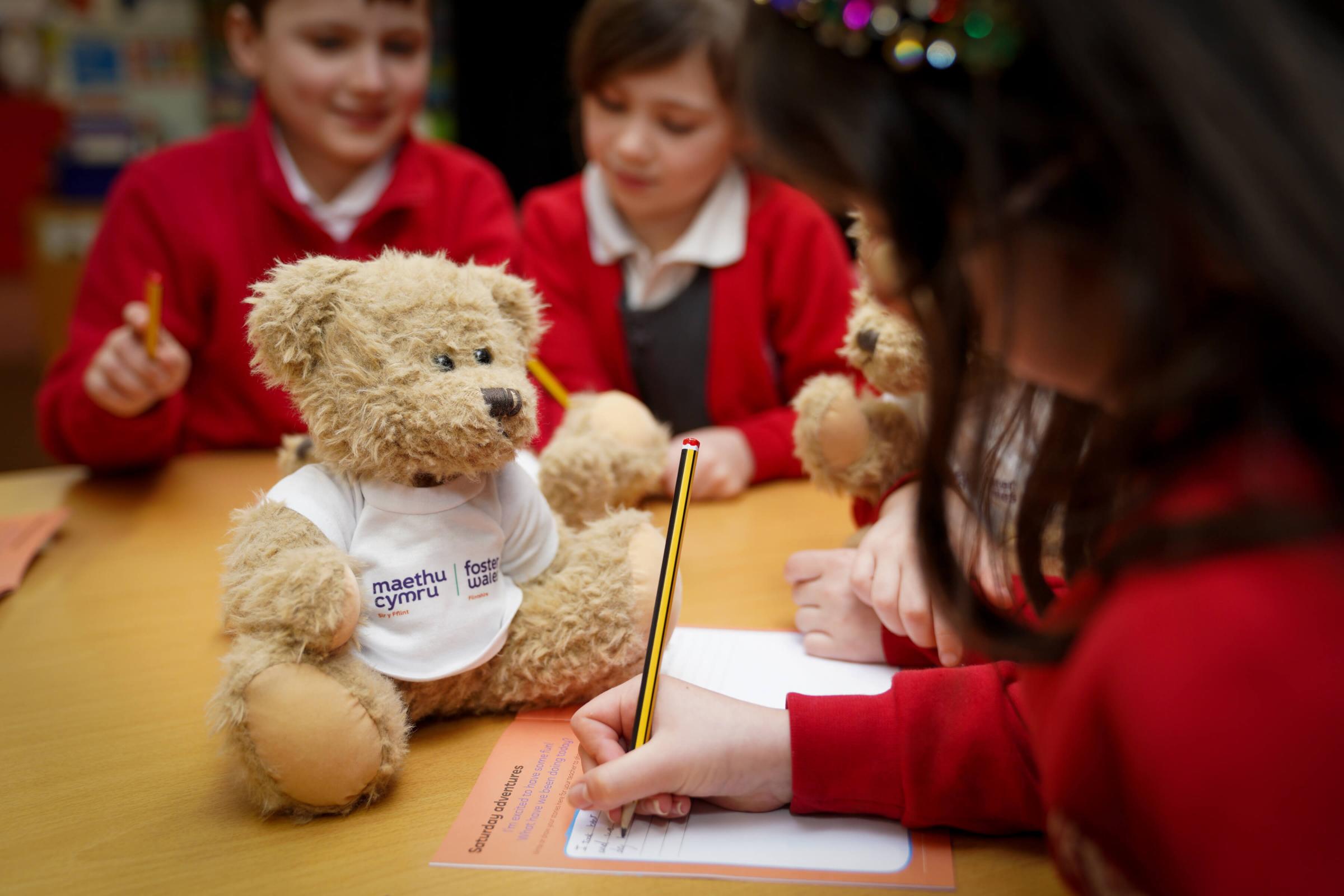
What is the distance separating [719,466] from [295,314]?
0.52 m

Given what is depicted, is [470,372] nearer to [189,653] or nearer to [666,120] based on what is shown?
[189,653]

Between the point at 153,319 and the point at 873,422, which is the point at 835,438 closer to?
the point at 873,422

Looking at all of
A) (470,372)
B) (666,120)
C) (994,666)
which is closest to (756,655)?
(994,666)

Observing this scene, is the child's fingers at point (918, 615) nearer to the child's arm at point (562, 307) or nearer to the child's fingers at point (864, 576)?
the child's fingers at point (864, 576)

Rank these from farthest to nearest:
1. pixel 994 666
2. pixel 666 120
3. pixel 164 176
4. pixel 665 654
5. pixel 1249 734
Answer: pixel 164 176
pixel 666 120
pixel 665 654
pixel 994 666
pixel 1249 734

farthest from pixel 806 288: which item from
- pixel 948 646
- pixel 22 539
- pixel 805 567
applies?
pixel 22 539

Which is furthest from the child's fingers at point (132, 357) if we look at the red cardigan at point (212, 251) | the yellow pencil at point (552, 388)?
the yellow pencil at point (552, 388)

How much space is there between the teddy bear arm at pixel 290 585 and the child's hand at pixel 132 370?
53 centimetres

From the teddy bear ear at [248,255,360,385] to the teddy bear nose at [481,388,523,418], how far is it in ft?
0.32

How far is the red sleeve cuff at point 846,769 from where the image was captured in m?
0.52

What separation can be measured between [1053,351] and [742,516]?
582 mm

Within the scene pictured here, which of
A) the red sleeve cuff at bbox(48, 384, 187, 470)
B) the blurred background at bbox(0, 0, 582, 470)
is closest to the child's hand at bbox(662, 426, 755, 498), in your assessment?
the red sleeve cuff at bbox(48, 384, 187, 470)

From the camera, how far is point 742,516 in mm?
958

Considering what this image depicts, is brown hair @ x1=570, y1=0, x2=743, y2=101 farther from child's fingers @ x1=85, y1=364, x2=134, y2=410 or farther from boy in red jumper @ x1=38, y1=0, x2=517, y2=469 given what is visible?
child's fingers @ x1=85, y1=364, x2=134, y2=410
